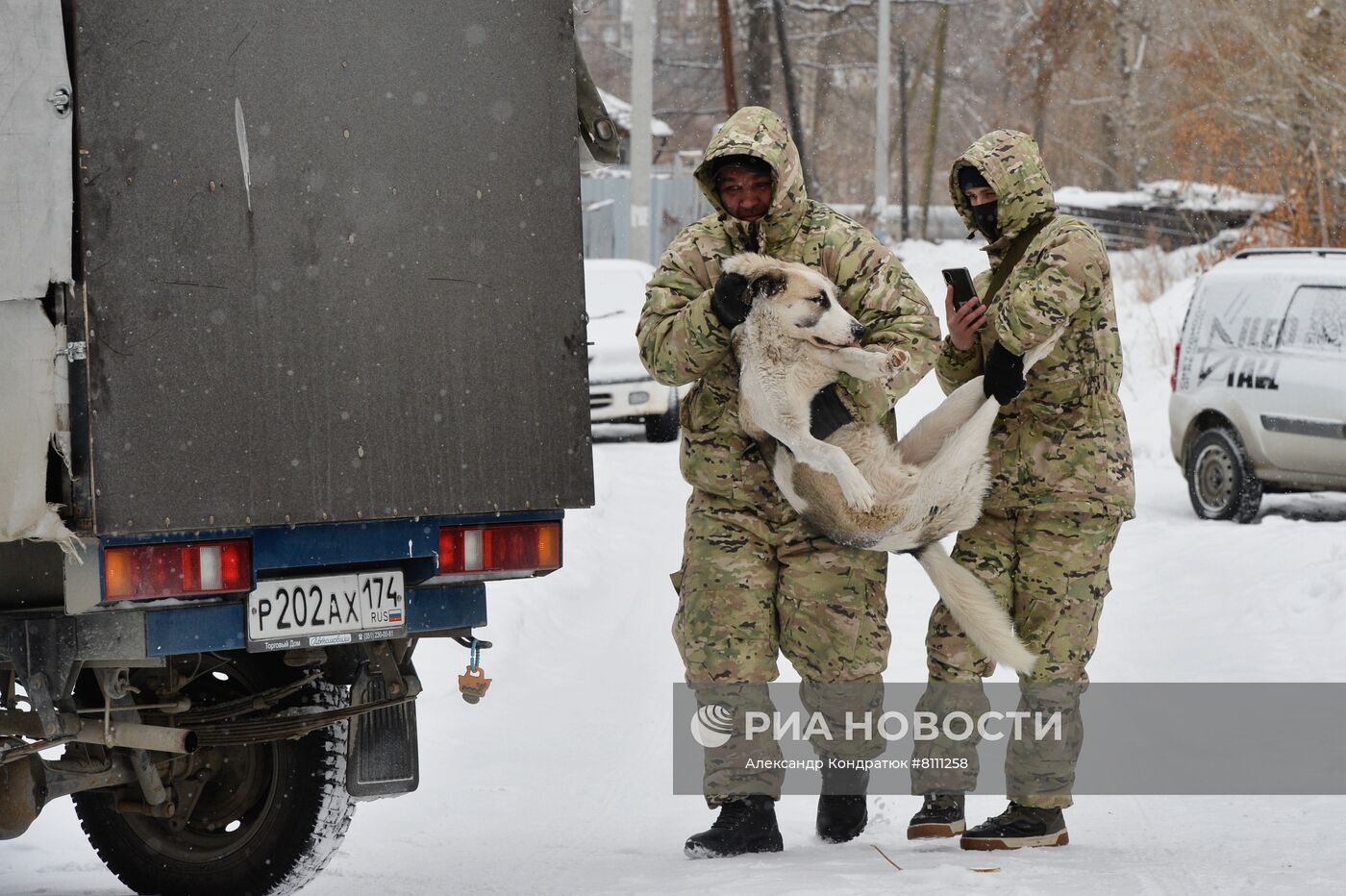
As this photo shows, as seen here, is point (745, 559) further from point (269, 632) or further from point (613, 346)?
point (613, 346)

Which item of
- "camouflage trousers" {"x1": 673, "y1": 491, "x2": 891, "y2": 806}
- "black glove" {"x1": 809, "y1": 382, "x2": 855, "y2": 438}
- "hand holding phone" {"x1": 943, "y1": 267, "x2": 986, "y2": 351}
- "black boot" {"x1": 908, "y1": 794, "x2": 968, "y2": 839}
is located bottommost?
"black boot" {"x1": 908, "y1": 794, "x2": 968, "y2": 839}

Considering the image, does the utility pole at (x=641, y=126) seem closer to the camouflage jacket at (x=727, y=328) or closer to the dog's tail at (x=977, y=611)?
the camouflage jacket at (x=727, y=328)

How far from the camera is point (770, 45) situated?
34156 millimetres

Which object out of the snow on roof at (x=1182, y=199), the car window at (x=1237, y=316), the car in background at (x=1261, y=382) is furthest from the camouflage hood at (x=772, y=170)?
the snow on roof at (x=1182, y=199)

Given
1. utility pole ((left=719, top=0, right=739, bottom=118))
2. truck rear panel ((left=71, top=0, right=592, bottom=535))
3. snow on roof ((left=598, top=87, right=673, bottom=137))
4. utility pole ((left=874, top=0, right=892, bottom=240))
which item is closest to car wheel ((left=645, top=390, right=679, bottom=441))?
utility pole ((left=719, top=0, right=739, bottom=118))

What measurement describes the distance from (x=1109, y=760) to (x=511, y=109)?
363cm

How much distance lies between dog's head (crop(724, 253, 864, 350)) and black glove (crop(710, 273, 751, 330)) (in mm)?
15

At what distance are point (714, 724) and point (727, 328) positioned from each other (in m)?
1.19

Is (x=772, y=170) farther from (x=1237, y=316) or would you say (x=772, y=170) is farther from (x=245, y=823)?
(x=1237, y=316)

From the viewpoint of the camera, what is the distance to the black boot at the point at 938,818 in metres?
5.08

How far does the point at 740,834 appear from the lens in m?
4.88

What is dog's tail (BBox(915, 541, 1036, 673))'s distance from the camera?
481cm

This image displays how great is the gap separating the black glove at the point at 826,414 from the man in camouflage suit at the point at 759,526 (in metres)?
0.09

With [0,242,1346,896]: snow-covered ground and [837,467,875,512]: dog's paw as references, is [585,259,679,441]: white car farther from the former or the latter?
[837,467,875,512]: dog's paw
